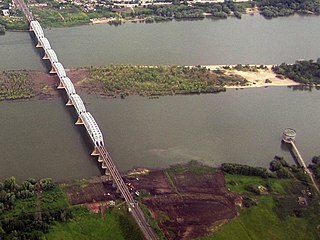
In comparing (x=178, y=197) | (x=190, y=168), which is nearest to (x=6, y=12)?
(x=190, y=168)

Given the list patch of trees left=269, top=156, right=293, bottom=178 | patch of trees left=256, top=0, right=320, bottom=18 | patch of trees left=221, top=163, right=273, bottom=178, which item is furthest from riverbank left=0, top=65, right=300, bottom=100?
patch of trees left=256, top=0, right=320, bottom=18

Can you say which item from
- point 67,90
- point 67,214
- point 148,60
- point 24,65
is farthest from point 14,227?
point 148,60

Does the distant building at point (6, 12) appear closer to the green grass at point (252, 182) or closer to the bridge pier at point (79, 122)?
the bridge pier at point (79, 122)

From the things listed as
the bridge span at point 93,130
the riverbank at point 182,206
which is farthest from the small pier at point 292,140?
the bridge span at point 93,130

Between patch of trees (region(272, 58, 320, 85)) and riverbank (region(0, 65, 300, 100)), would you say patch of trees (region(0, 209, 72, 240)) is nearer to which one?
riverbank (region(0, 65, 300, 100))

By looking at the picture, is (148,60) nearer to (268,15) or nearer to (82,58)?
(82,58)

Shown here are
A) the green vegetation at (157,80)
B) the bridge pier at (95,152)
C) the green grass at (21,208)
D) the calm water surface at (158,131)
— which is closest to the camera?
the green grass at (21,208)
